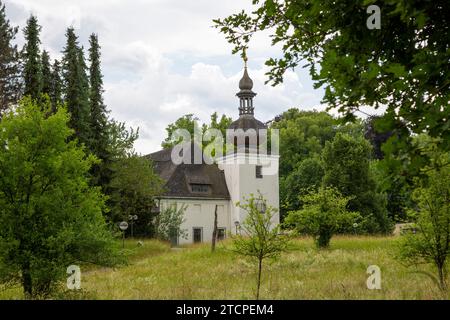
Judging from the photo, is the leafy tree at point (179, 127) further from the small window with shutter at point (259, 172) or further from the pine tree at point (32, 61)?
the pine tree at point (32, 61)

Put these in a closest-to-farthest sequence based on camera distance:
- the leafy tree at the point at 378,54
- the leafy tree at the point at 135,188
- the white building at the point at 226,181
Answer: the leafy tree at the point at 378,54 → the leafy tree at the point at 135,188 → the white building at the point at 226,181

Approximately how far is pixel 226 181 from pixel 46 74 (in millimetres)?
20773

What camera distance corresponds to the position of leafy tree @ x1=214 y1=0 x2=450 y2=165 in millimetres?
5168

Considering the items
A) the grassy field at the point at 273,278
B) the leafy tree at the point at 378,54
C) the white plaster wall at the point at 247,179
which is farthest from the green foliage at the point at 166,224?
the leafy tree at the point at 378,54

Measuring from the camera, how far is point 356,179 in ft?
139

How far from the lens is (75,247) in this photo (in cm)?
1373

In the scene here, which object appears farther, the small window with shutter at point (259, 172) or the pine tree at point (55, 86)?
the small window with shutter at point (259, 172)

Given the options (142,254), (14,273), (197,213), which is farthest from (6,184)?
(197,213)

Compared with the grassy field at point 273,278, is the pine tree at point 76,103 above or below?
above

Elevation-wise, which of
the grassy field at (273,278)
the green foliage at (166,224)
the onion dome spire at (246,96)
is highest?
the onion dome spire at (246,96)

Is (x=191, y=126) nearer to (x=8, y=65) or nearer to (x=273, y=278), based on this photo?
(x=8, y=65)

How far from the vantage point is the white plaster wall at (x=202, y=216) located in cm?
4903

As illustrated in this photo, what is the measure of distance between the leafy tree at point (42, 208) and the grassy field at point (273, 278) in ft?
3.72

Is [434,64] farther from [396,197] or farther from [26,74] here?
[396,197]
